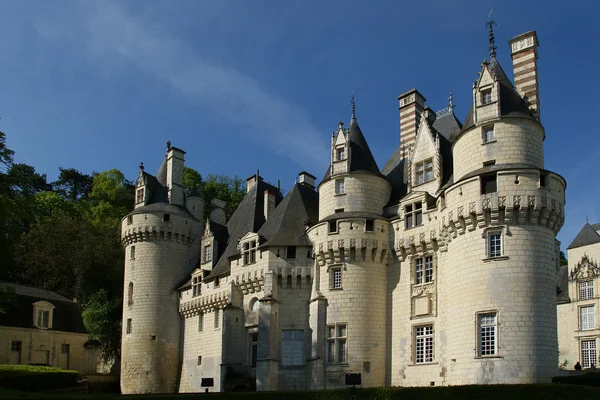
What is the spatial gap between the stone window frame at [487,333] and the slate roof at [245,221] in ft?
48.9

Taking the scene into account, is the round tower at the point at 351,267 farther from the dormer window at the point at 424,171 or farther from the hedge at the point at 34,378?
the hedge at the point at 34,378

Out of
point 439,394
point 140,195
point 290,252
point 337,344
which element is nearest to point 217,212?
point 140,195

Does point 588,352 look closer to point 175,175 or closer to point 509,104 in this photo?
point 509,104

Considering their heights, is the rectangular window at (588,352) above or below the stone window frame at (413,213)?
below

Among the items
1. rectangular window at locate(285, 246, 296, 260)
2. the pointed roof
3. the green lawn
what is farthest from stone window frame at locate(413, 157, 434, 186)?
the pointed roof

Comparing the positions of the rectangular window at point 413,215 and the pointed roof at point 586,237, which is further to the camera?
the pointed roof at point 586,237

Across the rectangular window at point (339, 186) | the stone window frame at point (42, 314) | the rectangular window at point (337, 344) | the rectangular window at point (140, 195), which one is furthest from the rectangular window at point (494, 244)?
the stone window frame at point (42, 314)

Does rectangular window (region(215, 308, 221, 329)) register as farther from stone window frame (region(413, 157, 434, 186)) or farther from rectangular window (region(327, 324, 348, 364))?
stone window frame (region(413, 157, 434, 186))

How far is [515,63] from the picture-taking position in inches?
1094

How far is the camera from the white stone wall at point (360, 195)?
29281mm

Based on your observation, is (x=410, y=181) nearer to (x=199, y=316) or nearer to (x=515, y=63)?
(x=515, y=63)

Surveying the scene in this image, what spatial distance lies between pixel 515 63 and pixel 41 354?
30.7 m

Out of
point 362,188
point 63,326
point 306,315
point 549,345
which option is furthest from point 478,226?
point 63,326

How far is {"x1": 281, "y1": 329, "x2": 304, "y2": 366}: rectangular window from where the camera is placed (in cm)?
2952
